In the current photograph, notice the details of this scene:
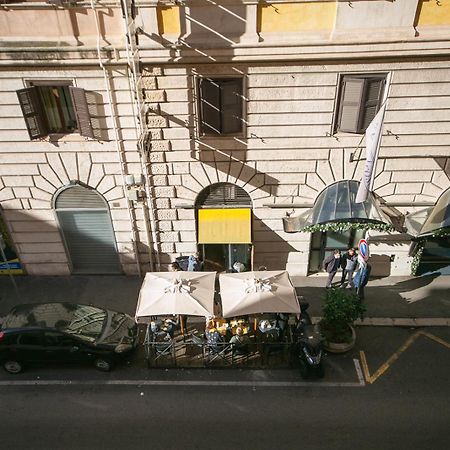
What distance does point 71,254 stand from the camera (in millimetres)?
14836

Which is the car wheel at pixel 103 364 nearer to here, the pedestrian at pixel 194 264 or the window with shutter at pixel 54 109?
the pedestrian at pixel 194 264

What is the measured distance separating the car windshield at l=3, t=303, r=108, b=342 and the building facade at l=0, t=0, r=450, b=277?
3510 millimetres

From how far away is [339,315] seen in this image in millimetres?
11039

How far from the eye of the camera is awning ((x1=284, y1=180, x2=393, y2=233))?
12327mm

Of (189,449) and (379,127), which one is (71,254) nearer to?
(189,449)

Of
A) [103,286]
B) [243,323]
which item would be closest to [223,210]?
[243,323]

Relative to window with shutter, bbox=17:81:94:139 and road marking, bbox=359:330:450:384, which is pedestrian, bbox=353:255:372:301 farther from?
window with shutter, bbox=17:81:94:139

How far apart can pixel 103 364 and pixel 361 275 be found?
8.06m

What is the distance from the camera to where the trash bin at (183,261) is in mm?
13938

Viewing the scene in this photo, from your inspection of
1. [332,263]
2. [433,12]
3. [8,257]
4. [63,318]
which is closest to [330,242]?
[332,263]

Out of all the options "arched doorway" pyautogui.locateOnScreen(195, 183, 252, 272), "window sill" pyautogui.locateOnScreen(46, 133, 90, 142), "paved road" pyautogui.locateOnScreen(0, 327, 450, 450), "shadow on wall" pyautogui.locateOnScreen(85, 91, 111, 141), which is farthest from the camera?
"arched doorway" pyautogui.locateOnScreen(195, 183, 252, 272)

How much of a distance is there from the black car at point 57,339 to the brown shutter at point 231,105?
681 cm

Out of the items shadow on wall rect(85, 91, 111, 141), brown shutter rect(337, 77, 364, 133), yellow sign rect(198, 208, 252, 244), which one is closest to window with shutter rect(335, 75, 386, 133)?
brown shutter rect(337, 77, 364, 133)

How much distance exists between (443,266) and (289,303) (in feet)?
23.8
